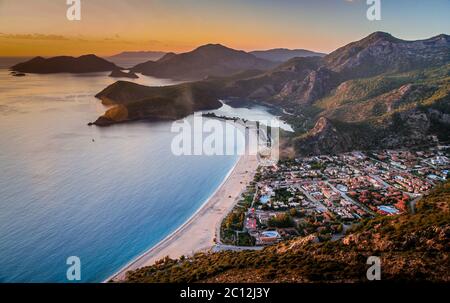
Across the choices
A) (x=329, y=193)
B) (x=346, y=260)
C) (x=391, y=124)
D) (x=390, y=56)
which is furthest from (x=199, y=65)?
(x=346, y=260)

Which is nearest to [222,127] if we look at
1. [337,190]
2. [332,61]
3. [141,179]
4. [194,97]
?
[194,97]

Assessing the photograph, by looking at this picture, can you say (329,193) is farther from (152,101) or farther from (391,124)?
(152,101)

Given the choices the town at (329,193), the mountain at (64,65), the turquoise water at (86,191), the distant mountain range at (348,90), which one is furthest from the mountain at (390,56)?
the mountain at (64,65)

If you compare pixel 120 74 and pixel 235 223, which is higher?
pixel 120 74

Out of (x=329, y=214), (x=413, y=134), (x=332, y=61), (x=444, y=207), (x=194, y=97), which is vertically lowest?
(x=329, y=214)

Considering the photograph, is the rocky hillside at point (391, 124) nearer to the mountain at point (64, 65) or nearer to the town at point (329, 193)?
the town at point (329, 193)

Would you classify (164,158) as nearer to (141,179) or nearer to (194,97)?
(141,179)

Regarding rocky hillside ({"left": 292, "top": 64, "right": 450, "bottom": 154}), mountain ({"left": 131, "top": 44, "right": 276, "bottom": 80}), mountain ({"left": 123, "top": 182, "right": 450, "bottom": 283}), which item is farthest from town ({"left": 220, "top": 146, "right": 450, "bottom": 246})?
mountain ({"left": 131, "top": 44, "right": 276, "bottom": 80})
